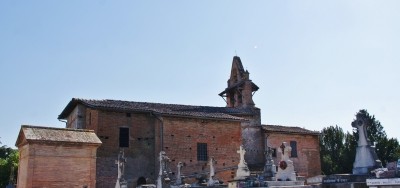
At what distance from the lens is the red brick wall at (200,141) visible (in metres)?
26.4

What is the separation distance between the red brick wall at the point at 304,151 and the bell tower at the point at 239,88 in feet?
12.0

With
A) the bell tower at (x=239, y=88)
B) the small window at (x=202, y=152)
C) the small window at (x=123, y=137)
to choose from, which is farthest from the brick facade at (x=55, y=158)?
the bell tower at (x=239, y=88)

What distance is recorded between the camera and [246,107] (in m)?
33.8

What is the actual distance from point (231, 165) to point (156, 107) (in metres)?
6.79

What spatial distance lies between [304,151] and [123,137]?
16.6 meters

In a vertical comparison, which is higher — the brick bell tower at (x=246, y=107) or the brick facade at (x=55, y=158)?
the brick bell tower at (x=246, y=107)

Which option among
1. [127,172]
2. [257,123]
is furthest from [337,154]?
[127,172]

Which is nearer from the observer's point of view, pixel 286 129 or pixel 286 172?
pixel 286 172

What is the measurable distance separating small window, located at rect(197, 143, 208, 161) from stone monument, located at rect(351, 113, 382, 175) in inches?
685

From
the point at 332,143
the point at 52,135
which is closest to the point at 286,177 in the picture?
the point at 52,135

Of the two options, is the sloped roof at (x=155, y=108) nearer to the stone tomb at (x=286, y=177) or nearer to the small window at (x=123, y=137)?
the small window at (x=123, y=137)

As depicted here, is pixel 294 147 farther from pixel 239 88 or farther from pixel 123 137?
pixel 123 137

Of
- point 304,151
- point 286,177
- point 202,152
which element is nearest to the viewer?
point 286,177

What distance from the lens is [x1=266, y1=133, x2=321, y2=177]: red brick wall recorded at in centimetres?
3359
